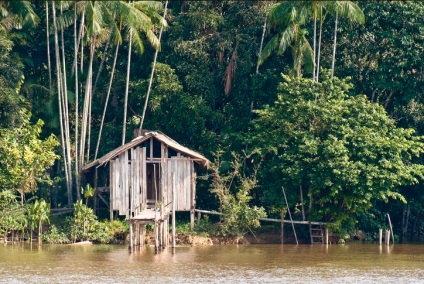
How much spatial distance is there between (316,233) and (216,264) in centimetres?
773

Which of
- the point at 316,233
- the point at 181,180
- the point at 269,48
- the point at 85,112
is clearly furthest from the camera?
the point at 85,112

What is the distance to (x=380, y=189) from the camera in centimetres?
3061

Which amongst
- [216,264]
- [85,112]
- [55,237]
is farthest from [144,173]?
[216,264]

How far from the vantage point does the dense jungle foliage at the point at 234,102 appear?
30.8m

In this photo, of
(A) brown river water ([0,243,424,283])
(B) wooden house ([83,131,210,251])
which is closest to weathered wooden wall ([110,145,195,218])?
(B) wooden house ([83,131,210,251])

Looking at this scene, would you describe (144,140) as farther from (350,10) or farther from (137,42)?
(350,10)

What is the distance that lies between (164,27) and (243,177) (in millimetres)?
6596

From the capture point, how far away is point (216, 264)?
25.4 meters

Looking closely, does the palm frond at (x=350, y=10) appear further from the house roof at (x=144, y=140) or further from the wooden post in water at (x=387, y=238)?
the wooden post in water at (x=387, y=238)

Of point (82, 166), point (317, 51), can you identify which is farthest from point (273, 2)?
point (82, 166)

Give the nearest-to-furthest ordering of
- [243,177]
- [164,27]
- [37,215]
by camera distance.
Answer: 1. [37,215]
2. [243,177]
3. [164,27]

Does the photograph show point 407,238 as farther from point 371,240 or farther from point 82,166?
point 82,166

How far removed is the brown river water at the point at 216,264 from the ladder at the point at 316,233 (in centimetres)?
99

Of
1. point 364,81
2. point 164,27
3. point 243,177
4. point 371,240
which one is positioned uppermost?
point 164,27
